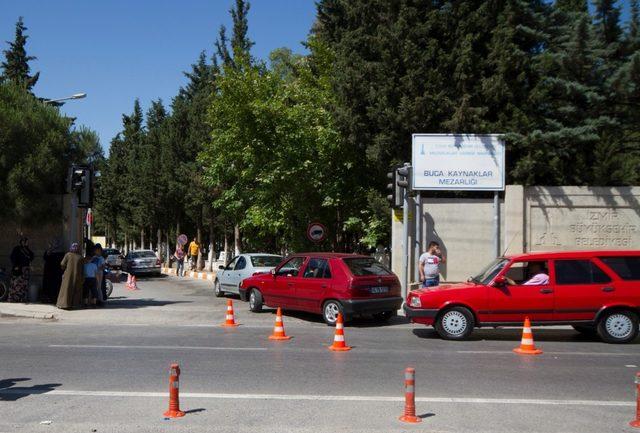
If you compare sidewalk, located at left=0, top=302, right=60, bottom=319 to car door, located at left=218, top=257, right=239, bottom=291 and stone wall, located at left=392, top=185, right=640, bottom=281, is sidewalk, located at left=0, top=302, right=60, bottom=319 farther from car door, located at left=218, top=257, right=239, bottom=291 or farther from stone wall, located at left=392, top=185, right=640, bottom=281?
stone wall, located at left=392, top=185, right=640, bottom=281

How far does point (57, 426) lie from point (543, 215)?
1471cm

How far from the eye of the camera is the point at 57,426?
618 cm

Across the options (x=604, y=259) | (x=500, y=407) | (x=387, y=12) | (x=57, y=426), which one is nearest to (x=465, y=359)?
(x=500, y=407)

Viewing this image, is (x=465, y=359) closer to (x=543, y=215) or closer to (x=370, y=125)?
(x=543, y=215)

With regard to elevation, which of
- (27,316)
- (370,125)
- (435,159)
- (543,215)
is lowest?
(27,316)

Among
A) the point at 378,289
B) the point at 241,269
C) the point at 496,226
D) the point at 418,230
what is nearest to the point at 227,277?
the point at 241,269

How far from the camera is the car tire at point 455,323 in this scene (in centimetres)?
1212

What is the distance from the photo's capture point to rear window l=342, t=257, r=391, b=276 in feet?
46.3

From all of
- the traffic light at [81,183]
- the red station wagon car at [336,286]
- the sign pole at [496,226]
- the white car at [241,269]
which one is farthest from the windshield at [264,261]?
the sign pole at [496,226]

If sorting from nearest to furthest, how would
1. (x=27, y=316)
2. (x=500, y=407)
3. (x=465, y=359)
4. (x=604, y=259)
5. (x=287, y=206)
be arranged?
(x=500, y=407), (x=465, y=359), (x=604, y=259), (x=27, y=316), (x=287, y=206)

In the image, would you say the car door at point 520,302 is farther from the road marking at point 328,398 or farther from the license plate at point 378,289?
the road marking at point 328,398

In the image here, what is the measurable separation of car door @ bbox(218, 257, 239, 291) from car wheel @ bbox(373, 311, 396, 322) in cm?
683

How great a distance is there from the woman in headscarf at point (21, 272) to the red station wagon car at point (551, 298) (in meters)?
11.4

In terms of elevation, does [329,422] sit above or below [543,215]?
below
